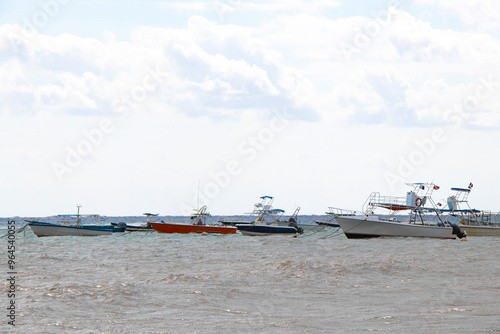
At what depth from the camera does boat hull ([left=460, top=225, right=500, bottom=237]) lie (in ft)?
177

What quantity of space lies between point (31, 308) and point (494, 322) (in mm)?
9844

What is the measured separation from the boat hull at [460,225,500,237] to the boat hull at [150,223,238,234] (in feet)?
77.3

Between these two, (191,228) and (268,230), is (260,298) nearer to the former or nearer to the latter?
(268,230)

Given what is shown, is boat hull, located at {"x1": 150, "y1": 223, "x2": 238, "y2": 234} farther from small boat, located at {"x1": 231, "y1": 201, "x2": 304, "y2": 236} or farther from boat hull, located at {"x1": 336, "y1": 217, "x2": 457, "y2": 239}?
boat hull, located at {"x1": 336, "y1": 217, "x2": 457, "y2": 239}

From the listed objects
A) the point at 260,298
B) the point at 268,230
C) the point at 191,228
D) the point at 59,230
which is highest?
the point at 191,228

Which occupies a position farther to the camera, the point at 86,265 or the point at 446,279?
the point at 86,265

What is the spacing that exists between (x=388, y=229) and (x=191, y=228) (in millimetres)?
24064

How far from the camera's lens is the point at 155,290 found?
57.6 ft

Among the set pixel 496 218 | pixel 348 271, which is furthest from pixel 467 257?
pixel 496 218

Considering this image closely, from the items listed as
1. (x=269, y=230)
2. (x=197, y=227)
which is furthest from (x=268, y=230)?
(x=197, y=227)

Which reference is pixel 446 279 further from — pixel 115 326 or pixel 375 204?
pixel 375 204

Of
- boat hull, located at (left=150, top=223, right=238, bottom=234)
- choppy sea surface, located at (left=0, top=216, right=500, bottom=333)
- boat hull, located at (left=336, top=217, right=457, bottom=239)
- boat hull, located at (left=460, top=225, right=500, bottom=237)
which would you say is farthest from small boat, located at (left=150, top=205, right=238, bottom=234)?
choppy sea surface, located at (left=0, top=216, right=500, bottom=333)

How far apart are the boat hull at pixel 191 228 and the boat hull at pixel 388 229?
64.7 feet

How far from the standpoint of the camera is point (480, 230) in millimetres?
54375
